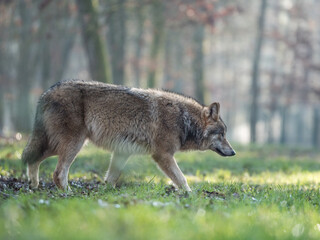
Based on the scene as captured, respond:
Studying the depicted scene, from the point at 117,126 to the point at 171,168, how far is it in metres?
1.20

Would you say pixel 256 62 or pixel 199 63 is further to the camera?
pixel 256 62

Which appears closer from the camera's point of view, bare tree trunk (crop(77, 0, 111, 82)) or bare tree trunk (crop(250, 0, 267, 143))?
bare tree trunk (crop(77, 0, 111, 82))

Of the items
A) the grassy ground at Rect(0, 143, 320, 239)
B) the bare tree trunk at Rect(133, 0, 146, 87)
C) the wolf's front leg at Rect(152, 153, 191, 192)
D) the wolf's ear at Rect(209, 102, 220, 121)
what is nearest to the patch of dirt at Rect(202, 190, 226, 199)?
the grassy ground at Rect(0, 143, 320, 239)

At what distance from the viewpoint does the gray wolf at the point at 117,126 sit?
24.7 feet

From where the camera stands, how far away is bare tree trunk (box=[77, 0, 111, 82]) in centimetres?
1548

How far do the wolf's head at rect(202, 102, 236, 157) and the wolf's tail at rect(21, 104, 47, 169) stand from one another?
318 centimetres

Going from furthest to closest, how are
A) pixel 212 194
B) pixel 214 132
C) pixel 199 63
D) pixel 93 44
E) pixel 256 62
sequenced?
pixel 256 62
pixel 199 63
pixel 93 44
pixel 214 132
pixel 212 194

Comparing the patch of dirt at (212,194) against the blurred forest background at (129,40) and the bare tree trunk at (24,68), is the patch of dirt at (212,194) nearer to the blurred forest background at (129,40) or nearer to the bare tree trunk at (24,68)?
the blurred forest background at (129,40)

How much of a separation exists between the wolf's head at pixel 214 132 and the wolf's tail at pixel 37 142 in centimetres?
318

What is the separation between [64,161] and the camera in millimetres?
7543

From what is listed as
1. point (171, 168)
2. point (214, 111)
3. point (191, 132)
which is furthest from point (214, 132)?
point (171, 168)

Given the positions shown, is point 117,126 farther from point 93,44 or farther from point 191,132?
point 93,44

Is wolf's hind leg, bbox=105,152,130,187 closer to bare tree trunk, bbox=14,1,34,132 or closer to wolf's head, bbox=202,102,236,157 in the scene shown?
wolf's head, bbox=202,102,236,157

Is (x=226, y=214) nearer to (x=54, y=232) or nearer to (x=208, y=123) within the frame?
(x=54, y=232)
